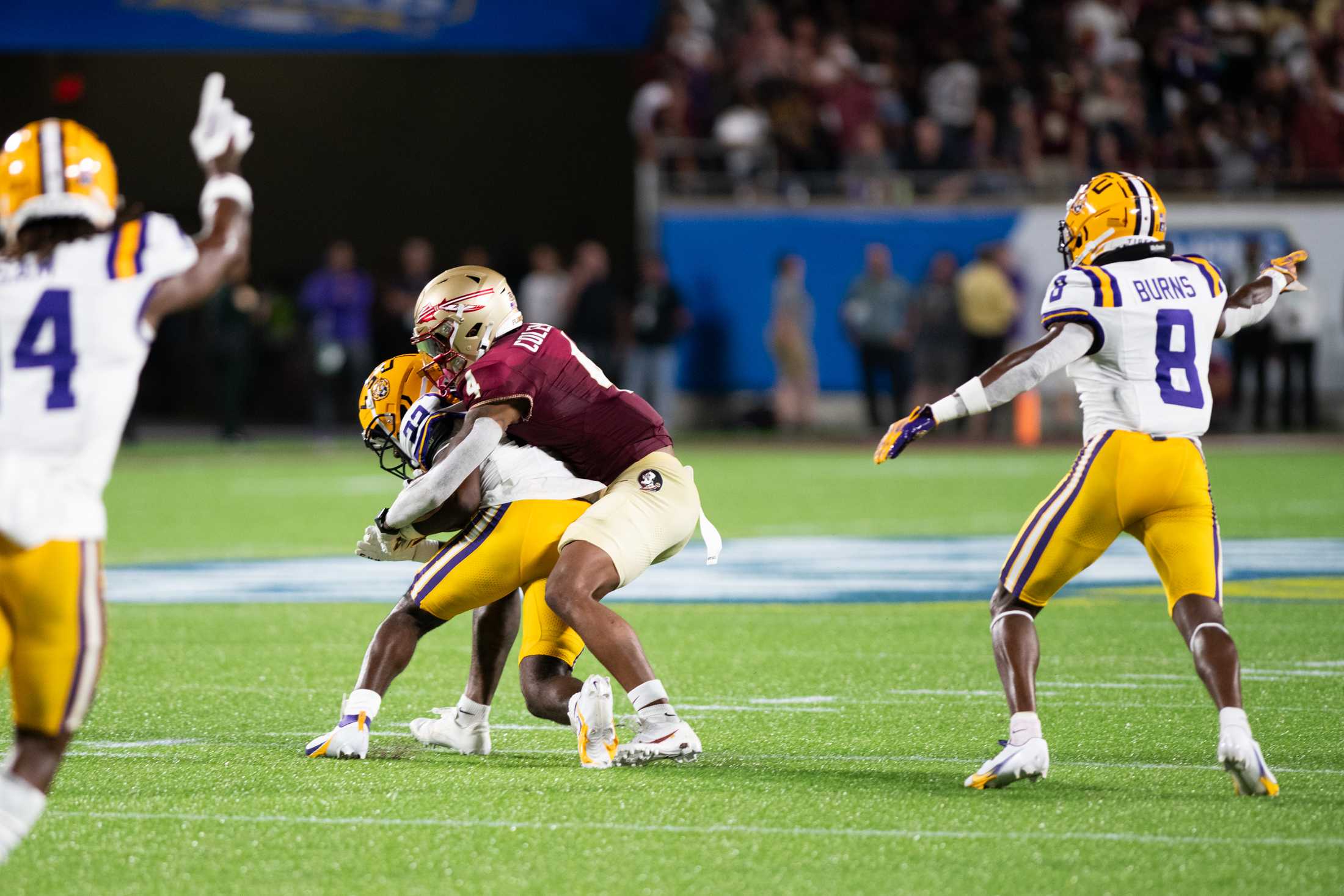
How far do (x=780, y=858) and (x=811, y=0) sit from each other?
63.6ft

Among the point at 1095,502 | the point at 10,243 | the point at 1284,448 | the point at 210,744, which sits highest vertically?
the point at 10,243

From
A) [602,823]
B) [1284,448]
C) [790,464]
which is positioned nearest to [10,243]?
[602,823]

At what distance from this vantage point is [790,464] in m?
18.3

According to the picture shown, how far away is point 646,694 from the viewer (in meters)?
5.38

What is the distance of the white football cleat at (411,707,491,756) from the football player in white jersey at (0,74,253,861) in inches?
75.9

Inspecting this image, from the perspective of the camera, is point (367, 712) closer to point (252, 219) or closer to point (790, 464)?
point (790, 464)

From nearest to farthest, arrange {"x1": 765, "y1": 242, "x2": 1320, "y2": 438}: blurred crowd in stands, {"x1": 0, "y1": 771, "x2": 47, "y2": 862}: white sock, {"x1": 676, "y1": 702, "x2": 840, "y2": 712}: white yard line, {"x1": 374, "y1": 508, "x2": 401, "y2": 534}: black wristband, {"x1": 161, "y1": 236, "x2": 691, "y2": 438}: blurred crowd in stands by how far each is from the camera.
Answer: {"x1": 0, "y1": 771, "x2": 47, "y2": 862}: white sock, {"x1": 374, "y1": 508, "x2": 401, "y2": 534}: black wristband, {"x1": 676, "y1": 702, "x2": 840, "y2": 712}: white yard line, {"x1": 161, "y1": 236, "x2": 691, "y2": 438}: blurred crowd in stands, {"x1": 765, "y1": 242, "x2": 1320, "y2": 438}: blurred crowd in stands

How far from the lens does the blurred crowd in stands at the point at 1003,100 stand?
20.7 m

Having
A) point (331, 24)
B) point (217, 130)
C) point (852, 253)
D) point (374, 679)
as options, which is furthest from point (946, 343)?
point (217, 130)

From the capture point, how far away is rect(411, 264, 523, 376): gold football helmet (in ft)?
18.7

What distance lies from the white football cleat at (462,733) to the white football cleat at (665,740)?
22.9 inches

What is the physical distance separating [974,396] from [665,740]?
125cm

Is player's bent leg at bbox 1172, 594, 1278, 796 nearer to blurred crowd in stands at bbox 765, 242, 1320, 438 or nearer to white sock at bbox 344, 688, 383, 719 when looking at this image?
white sock at bbox 344, 688, 383, 719

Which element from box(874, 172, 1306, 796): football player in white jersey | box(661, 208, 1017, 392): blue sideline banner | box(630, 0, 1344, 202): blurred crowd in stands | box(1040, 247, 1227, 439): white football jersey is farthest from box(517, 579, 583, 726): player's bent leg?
box(661, 208, 1017, 392): blue sideline banner
